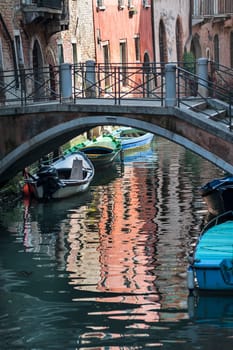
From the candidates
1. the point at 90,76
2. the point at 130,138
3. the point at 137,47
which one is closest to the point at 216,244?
the point at 90,76

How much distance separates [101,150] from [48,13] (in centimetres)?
435

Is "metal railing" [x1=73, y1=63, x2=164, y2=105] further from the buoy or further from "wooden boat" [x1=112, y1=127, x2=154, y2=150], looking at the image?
the buoy

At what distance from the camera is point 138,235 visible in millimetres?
16828

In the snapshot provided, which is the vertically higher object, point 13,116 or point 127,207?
point 13,116

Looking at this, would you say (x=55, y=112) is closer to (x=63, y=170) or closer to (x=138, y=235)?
(x=138, y=235)

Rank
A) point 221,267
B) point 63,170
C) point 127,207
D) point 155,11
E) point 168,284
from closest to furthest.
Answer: point 221,267 < point 168,284 < point 127,207 < point 63,170 < point 155,11

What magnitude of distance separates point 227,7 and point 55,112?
71.3ft

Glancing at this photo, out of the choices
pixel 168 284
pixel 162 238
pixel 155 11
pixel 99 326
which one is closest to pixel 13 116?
pixel 162 238

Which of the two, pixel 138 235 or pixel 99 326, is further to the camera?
pixel 138 235

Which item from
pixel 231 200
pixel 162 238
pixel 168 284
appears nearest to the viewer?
pixel 168 284

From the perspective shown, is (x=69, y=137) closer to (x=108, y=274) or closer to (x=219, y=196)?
(x=219, y=196)

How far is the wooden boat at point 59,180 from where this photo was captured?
66.9 feet

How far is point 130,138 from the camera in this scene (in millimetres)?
29328

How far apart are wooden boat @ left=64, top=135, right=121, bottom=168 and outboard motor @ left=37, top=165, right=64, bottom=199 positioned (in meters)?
4.39
